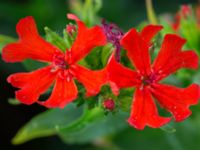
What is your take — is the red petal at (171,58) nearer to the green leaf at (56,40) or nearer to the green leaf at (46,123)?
the green leaf at (56,40)

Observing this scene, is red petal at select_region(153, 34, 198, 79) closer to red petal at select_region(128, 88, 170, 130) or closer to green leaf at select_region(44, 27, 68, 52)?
red petal at select_region(128, 88, 170, 130)

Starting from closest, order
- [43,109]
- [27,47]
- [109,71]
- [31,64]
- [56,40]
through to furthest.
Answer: [109,71] < [27,47] < [56,40] < [31,64] < [43,109]

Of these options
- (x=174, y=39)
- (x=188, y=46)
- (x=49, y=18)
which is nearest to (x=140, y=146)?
(x=188, y=46)

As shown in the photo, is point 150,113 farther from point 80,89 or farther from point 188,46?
point 188,46

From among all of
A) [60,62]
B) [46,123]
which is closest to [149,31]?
[60,62]

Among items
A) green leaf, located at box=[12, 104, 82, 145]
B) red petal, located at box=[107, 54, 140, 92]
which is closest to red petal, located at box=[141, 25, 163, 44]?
red petal, located at box=[107, 54, 140, 92]

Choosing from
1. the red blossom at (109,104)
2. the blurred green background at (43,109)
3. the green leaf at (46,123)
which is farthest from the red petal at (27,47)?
the blurred green background at (43,109)

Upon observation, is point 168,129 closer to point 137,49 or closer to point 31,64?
point 137,49
